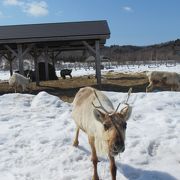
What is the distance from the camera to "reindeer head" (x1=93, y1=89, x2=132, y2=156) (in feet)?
16.2

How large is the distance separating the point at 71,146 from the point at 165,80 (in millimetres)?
11612

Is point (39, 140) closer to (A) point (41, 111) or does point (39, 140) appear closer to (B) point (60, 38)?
(A) point (41, 111)

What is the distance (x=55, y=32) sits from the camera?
2333 cm

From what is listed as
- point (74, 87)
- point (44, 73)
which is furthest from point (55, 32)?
point (44, 73)

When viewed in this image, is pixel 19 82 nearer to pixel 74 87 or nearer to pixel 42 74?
pixel 74 87

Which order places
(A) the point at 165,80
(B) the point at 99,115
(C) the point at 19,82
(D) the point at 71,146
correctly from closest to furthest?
(B) the point at 99,115, (D) the point at 71,146, (A) the point at 165,80, (C) the point at 19,82

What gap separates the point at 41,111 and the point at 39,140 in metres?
3.05

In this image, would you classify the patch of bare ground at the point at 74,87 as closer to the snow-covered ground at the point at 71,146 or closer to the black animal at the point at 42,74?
the snow-covered ground at the point at 71,146

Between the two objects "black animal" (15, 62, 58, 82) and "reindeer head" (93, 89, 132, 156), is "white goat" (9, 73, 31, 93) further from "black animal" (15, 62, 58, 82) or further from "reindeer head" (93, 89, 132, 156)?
"reindeer head" (93, 89, 132, 156)

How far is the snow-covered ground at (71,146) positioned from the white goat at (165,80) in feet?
23.6


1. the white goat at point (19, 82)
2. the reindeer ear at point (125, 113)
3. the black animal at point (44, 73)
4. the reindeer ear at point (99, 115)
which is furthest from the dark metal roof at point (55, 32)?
the reindeer ear at point (99, 115)

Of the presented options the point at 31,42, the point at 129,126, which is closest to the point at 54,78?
the point at 31,42

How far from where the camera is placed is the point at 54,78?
113ft

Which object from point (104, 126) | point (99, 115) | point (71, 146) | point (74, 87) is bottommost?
point (74, 87)
